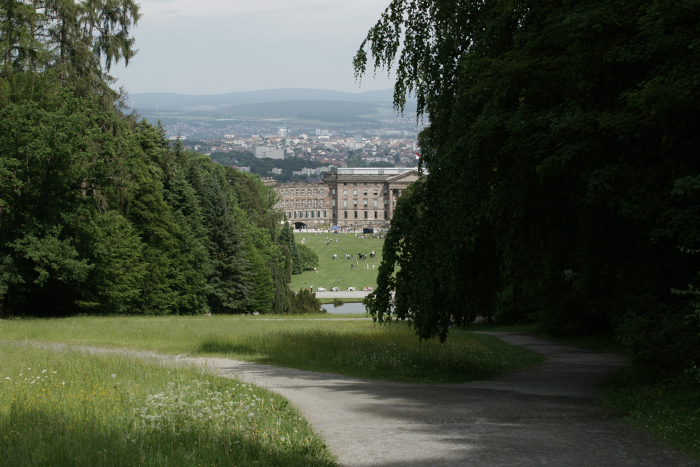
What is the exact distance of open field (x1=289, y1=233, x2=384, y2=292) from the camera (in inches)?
2591

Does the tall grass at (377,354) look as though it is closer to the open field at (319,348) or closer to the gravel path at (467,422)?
the open field at (319,348)

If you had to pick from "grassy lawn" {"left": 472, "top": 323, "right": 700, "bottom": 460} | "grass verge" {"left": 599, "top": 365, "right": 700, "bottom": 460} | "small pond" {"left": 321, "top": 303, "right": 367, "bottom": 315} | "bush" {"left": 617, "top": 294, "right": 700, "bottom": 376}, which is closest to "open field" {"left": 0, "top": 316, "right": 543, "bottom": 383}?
"grassy lawn" {"left": 472, "top": 323, "right": 700, "bottom": 460}

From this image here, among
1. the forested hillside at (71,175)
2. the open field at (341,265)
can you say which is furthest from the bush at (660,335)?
the open field at (341,265)

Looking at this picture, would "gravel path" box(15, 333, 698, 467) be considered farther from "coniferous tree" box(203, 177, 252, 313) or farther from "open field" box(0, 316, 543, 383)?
"coniferous tree" box(203, 177, 252, 313)

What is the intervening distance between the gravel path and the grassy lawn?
0.20 meters

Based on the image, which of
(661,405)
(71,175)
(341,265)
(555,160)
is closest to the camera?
(661,405)

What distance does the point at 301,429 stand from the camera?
6.89 m

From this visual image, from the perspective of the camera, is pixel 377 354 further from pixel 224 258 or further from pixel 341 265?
pixel 341 265

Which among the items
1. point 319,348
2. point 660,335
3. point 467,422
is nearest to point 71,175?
point 319,348

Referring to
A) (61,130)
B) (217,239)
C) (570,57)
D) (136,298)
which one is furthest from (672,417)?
(217,239)

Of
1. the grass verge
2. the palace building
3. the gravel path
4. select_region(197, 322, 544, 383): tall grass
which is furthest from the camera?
the palace building

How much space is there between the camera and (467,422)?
7.62 m

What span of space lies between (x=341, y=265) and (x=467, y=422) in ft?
231

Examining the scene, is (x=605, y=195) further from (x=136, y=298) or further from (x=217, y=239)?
(x=217, y=239)
